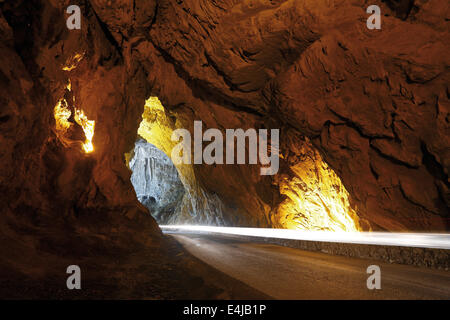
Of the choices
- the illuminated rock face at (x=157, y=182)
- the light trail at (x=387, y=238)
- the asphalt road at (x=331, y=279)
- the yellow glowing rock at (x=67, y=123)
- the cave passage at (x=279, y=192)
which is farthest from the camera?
the illuminated rock face at (x=157, y=182)

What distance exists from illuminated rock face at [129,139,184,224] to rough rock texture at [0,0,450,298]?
16661 mm

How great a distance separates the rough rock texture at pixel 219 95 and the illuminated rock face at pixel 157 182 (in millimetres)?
16661

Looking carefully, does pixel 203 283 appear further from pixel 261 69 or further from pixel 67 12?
pixel 261 69

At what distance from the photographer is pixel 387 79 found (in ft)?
29.1

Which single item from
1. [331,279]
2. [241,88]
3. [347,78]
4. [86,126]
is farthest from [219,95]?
[331,279]

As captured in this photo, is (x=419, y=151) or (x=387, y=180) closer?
(x=419, y=151)

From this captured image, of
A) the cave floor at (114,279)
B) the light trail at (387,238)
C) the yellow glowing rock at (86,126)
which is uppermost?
the yellow glowing rock at (86,126)

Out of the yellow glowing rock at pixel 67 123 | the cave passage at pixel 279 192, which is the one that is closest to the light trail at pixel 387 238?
the cave passage at pixel 279 192

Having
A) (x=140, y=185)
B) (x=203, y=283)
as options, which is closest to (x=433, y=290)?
(x=203, y=283)

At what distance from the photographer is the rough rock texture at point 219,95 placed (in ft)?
20.0

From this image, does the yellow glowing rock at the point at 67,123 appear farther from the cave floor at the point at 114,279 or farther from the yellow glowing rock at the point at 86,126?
the cave floor at the point at 114,279

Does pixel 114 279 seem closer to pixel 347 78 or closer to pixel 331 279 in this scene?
pixel 331 279

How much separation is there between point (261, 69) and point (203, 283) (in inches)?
386

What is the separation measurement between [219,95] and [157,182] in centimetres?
1972
